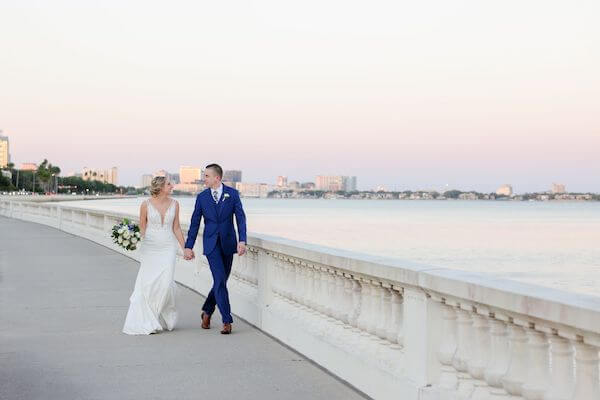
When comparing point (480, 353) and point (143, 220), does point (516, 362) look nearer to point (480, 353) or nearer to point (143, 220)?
point (480, 353)

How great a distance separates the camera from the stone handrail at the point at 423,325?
4.37 meters

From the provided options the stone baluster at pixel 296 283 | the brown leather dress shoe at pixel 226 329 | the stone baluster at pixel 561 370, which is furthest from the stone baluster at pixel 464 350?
the brown leather dress shoe at pixel 226 329

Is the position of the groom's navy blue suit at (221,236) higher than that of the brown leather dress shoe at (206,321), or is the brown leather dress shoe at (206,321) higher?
the groom's navy blue suit at (221,236)

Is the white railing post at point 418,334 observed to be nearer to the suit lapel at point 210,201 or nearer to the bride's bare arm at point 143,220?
the suit lapel at point 210,201

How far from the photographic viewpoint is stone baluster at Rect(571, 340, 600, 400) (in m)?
4.13

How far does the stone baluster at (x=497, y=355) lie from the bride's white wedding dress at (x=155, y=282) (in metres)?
5.95

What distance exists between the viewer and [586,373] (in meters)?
4.16

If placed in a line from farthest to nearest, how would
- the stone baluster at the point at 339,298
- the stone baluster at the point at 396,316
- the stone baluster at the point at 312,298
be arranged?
the stone baluster at the point at 312,298 < the stone baluster at the point at 339,298 < the stone baluster at the point at 396,316

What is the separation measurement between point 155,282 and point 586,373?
7.03 metres

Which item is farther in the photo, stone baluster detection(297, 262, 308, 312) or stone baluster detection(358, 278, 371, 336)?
stone baluster detection(297, 262, 308, 312)

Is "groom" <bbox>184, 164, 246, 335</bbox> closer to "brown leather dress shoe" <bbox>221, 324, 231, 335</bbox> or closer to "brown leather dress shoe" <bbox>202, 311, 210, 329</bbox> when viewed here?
"brown leather dress shoe" <bbox>221, 324, 231, 335</bbox>

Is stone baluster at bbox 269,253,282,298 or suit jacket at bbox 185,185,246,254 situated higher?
suit jacket at bbox 185,185,246,254

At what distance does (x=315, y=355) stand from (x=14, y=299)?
6949 mm

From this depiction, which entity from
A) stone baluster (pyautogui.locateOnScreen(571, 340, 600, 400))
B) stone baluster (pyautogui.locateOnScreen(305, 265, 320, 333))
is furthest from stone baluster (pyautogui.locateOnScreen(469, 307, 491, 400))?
stone baluster (pyautogui.locateOnScreen(305, 265, 320, 333))
